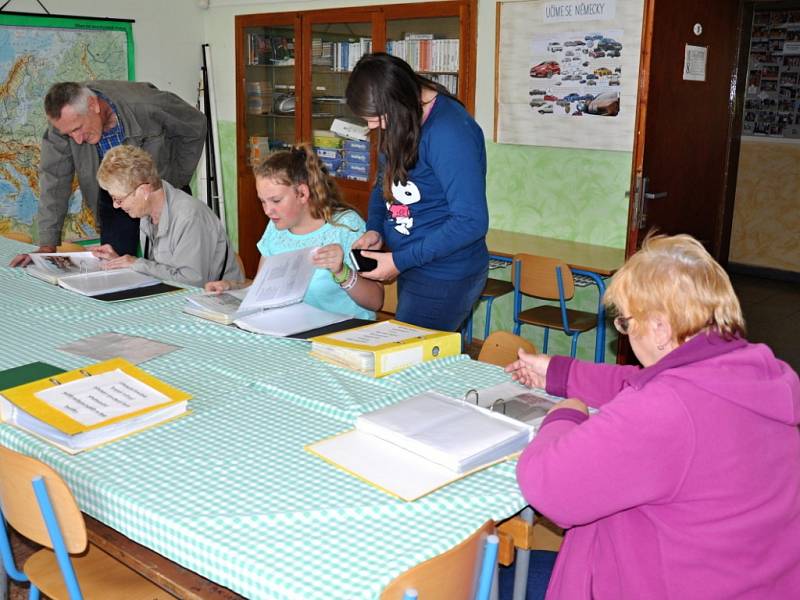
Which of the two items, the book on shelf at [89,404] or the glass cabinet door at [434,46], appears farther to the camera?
the glass cabinet door at [434,46]

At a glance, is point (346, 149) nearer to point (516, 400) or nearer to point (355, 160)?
point (355, 160)

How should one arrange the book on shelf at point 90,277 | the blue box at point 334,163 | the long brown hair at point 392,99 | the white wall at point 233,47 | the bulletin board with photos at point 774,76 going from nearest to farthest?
the long brown hair at point 392,99 → the book on shelf at point 90,277 → the white wall at point 233,47 → the blue box at point 334,163 → the bulletin board with photos at point 774,76

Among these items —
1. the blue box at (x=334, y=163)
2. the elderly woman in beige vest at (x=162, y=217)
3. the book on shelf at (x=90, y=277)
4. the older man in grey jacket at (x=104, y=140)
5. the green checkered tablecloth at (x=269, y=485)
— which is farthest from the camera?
the blue box at (x=334, y=163)

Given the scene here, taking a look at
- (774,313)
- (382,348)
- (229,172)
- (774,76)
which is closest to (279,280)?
(382,348)

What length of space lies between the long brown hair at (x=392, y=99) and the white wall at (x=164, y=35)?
12.5 feet

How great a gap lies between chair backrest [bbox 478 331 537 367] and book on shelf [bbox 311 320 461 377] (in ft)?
0.41

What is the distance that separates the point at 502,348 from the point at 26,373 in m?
1.22

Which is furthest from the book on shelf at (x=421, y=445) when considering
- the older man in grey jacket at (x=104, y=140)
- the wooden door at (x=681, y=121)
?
the wooden door at (x=681, y=121)

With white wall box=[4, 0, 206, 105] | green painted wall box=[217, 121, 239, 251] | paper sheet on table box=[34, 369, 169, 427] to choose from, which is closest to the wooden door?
Answer: paper sheet on table box=[34, 369, 169, 427]

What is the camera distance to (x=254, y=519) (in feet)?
4.47

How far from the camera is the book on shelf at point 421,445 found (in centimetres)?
148

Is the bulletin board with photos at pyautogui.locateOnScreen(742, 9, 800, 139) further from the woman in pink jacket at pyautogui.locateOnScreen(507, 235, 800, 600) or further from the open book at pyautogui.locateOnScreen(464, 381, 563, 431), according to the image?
the woman in pink jacket at pyautogui.locateOnScreen(507, 235, 800, 600)

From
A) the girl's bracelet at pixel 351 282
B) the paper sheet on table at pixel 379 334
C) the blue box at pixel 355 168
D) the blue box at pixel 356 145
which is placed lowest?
the paper sheet on table at pixel 379 334

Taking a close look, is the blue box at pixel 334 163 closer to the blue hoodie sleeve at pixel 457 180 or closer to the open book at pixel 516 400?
the blue hoodie sleeve at pixel 457 180
